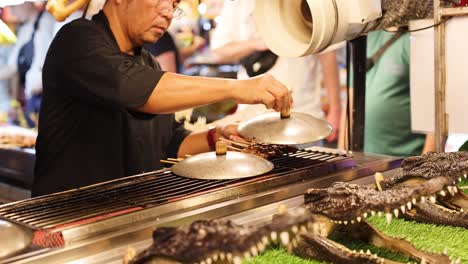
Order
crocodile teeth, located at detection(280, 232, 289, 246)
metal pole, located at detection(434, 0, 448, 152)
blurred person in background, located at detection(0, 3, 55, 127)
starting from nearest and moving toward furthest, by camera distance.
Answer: crocodile teeth, located at detection(280, 232, 289, 246) → metal pole, located at detection(434, 0, 448, 152) → blurred person in background, located at detection(0, 3, 55, 127)

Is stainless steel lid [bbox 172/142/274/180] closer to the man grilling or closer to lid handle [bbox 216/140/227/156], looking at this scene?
lid handle [bbox 216/140/227/156]

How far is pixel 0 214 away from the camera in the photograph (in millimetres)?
1831

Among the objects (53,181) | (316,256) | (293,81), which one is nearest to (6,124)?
(293,81)

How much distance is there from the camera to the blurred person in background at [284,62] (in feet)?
15.2

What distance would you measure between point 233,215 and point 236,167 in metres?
0.18

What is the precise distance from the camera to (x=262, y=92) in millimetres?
2139

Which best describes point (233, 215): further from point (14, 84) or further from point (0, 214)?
point (14, 84)

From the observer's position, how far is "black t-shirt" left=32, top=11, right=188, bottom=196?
2162 mm

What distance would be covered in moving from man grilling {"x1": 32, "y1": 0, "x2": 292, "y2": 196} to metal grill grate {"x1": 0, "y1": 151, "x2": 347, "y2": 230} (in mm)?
251

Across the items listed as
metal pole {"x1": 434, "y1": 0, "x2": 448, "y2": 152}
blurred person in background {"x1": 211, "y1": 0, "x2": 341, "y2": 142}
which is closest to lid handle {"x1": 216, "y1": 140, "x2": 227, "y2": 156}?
metal pole {"x1": 434, "y1": 0, "x2": 448, "y2": 152}

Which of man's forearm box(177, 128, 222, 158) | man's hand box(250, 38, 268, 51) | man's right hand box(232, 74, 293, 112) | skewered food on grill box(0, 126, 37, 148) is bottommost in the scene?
skewered food on grill box(0, 126, 37, 148)

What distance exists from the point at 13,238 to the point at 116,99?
720mm

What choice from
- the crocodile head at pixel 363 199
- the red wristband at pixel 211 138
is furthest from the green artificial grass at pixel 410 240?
the red wristband at pixel 211 138

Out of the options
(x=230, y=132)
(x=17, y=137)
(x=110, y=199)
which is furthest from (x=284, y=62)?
(x=110, y=199)
